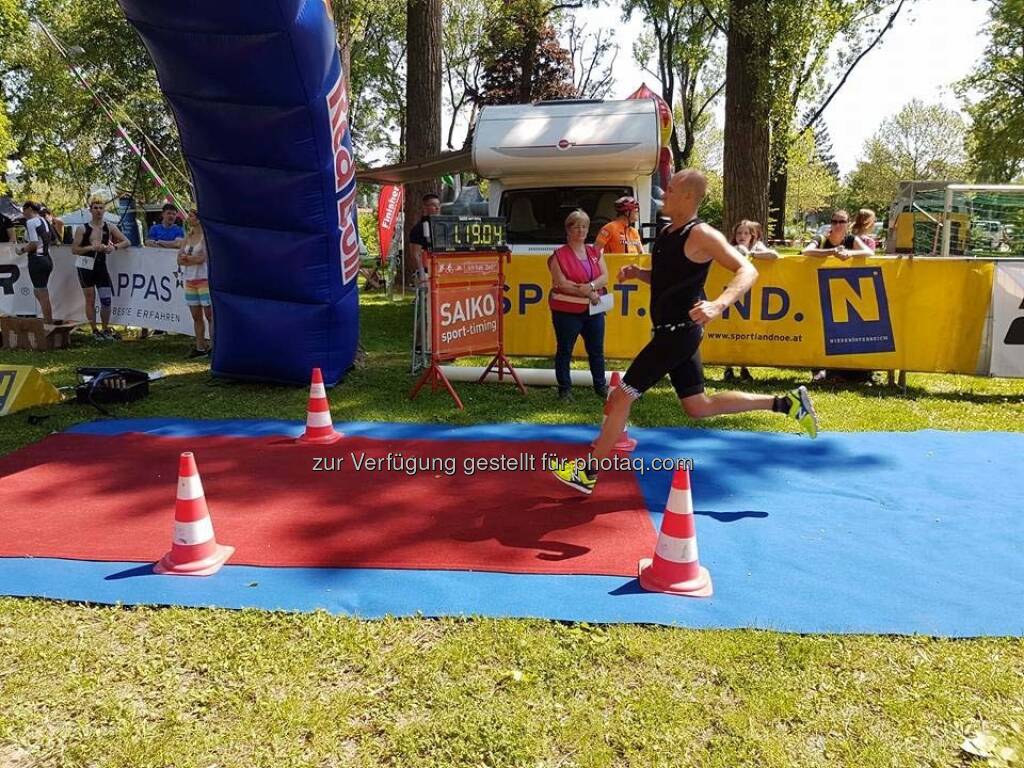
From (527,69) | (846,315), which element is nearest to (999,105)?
(527,69)

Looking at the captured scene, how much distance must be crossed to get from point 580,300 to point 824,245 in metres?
3.58

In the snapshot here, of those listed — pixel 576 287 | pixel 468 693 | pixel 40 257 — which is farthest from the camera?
pixel 40 257

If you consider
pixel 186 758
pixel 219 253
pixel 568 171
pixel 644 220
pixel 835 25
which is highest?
pixel 835 25

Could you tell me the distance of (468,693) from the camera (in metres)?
2.71

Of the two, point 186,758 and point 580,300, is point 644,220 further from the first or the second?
point 186,758

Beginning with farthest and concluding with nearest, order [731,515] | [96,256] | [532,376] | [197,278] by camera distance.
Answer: [96,256] < [197,278] < [532,376] < [731,515]

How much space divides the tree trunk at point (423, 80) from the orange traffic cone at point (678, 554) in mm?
11242

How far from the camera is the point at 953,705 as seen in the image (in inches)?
104

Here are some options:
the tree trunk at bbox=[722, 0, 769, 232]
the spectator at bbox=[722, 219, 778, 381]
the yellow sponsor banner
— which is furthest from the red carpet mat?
the tree trunk at bbox=[722, 0, 769, 232]

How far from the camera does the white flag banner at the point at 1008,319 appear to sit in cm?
767

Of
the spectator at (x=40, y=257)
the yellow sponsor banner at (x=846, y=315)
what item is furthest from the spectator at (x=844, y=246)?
the spectator at (x=40, y=257)

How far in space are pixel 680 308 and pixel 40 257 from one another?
1129 centimetres

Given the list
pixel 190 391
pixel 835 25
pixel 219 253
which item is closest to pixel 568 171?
pixel 219 253

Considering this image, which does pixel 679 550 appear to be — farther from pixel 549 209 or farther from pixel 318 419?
pixel 549 209
